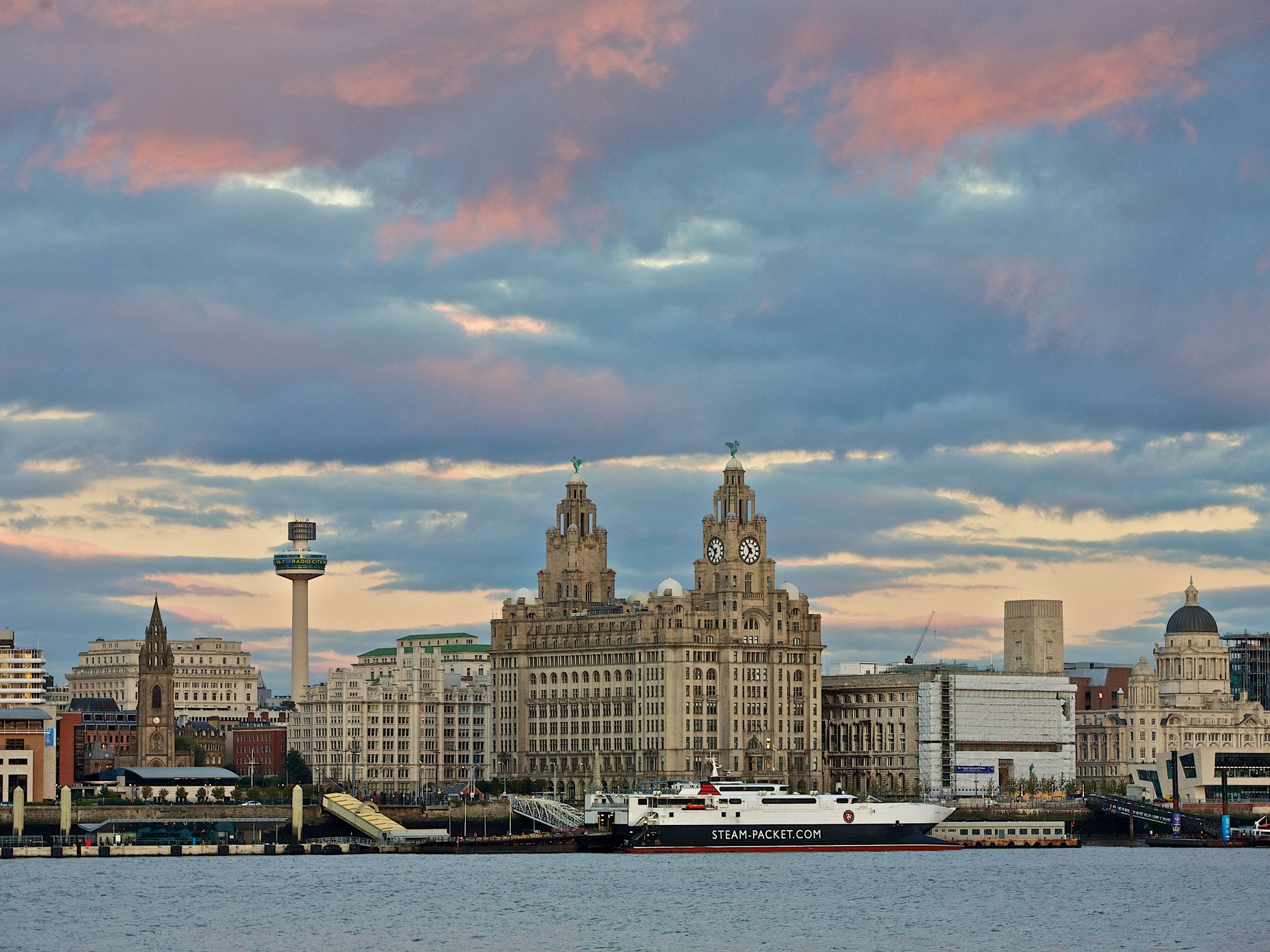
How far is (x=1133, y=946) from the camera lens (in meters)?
133

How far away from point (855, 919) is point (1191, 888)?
3911 cm

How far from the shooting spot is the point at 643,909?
15488 cm

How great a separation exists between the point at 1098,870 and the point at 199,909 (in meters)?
80.5

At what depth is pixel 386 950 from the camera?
429ft

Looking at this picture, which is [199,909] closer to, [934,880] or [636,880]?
[636,880]

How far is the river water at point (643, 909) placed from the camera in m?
135

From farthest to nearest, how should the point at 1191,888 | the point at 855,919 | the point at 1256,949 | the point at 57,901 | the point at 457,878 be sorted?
the point at 457,878 < the point at 1191,888 < the point at 57,901 < the point at 855,919 < the point at 1256,949

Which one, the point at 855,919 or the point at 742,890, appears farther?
the point at 742,890

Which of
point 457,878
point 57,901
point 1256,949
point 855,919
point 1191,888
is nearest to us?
point 1256,949

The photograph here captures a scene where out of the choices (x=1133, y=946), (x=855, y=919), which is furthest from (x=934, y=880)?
(x=1133, y=946)

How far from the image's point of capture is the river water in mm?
135250

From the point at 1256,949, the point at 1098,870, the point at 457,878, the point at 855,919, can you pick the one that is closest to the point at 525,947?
the point at 855,919

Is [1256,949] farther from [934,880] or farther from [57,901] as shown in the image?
[57,901]

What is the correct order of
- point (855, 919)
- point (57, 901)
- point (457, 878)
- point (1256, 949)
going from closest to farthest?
point (1256, 949)
point (855, 919)
point (57, 901)
point (457, 878)
